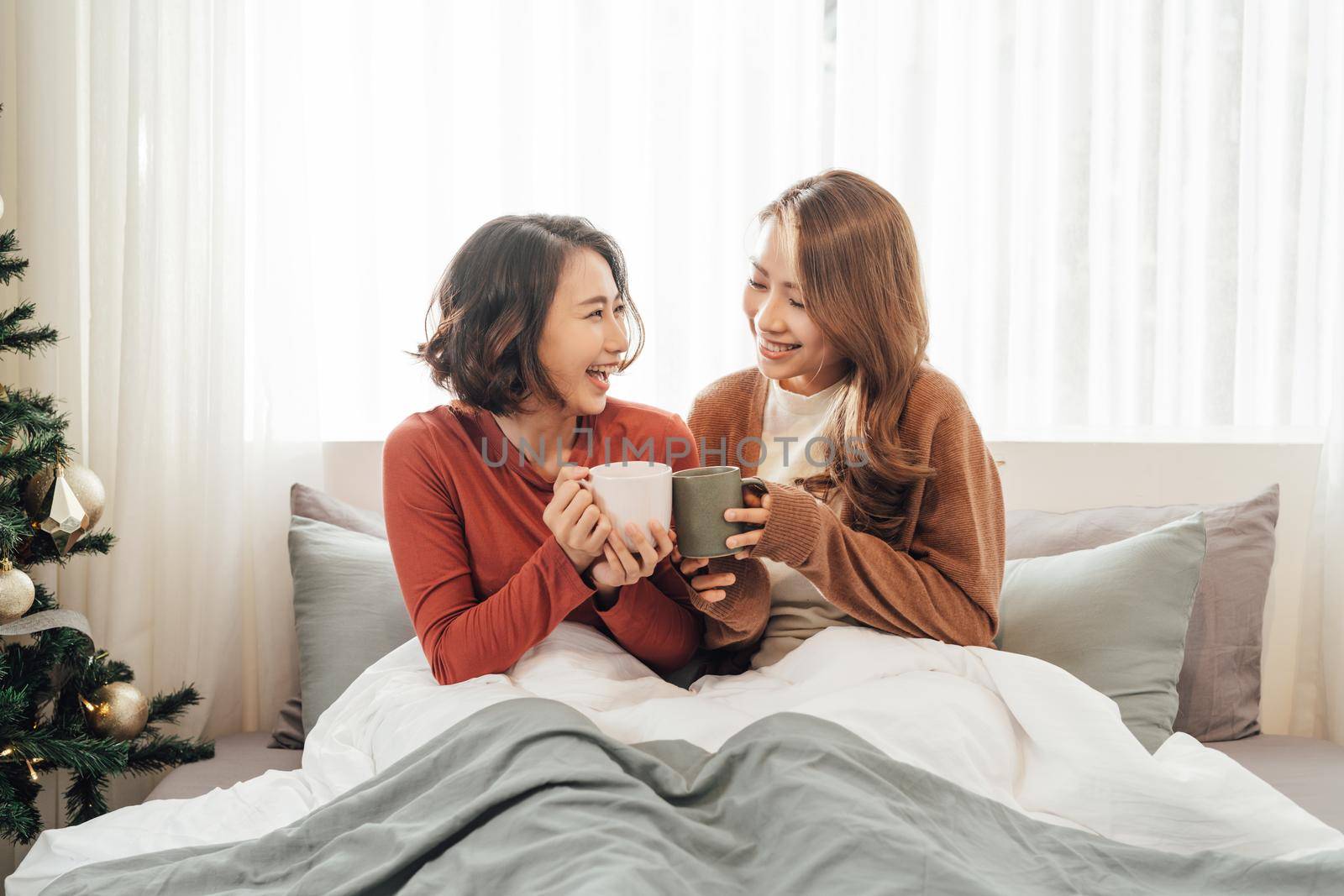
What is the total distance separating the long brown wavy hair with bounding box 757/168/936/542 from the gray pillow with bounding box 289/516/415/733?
0.85 metres

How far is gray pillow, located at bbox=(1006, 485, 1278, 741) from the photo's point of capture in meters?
1.81

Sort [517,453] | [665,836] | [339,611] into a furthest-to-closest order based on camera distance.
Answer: [339,611]
[517,453]
[665,836]

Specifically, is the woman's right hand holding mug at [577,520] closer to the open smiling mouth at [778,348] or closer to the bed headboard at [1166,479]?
the open smiling mouth at [778,348]

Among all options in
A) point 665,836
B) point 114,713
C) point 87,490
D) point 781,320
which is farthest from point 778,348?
point 114,713

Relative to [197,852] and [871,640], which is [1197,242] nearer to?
[871,640]

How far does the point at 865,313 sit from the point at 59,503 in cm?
133

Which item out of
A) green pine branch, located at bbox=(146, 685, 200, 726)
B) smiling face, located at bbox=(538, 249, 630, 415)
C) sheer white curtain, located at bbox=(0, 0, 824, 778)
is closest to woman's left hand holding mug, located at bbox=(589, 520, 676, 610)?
smiling face, located at bbox=(538, 249, 630, 415)

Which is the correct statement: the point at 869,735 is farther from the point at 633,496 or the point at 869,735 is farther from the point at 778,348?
the point at 778,348

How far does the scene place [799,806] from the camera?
3.28 ft

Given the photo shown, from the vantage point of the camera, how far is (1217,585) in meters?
1.86

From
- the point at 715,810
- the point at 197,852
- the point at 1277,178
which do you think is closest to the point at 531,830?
the point at 715,810

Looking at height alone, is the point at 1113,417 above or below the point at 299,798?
above

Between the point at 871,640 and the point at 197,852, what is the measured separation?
0.88m

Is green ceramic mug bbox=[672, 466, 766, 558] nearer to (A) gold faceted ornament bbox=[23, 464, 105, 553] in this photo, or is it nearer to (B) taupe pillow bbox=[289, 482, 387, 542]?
(B) taupe pillow bbox=[289, 482, 387, 542]
